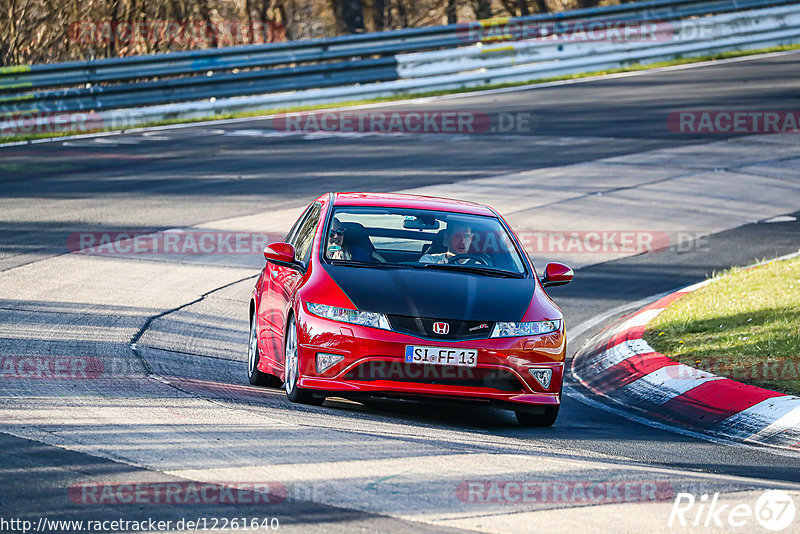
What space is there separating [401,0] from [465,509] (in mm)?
39495

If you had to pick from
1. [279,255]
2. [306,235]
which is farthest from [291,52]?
[279,255]

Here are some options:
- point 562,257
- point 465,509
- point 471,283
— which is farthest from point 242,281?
point 465,509

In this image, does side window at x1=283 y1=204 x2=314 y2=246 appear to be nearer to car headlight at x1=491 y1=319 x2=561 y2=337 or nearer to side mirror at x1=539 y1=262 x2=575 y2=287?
side mirror at x1=539 y1=262 x2=575 y2=287

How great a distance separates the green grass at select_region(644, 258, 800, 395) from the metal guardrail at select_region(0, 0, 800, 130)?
45.9ft

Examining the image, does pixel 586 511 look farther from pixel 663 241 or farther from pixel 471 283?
pixel 663 241

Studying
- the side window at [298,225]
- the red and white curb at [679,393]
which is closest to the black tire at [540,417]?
the red and white curb at [679,393]

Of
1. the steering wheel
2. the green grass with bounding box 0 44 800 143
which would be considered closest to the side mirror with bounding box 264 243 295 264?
the steering wheel

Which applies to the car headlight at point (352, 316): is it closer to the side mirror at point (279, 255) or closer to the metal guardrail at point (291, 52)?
the side mirror at point (279, 255)

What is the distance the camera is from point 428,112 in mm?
23531

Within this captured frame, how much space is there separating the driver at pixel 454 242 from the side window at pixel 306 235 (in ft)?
2.92

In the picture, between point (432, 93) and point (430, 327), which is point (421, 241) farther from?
point (432, 93)

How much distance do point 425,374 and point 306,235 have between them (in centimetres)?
210

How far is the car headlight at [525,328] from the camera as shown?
24.8 feet

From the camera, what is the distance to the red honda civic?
7.42 meters
